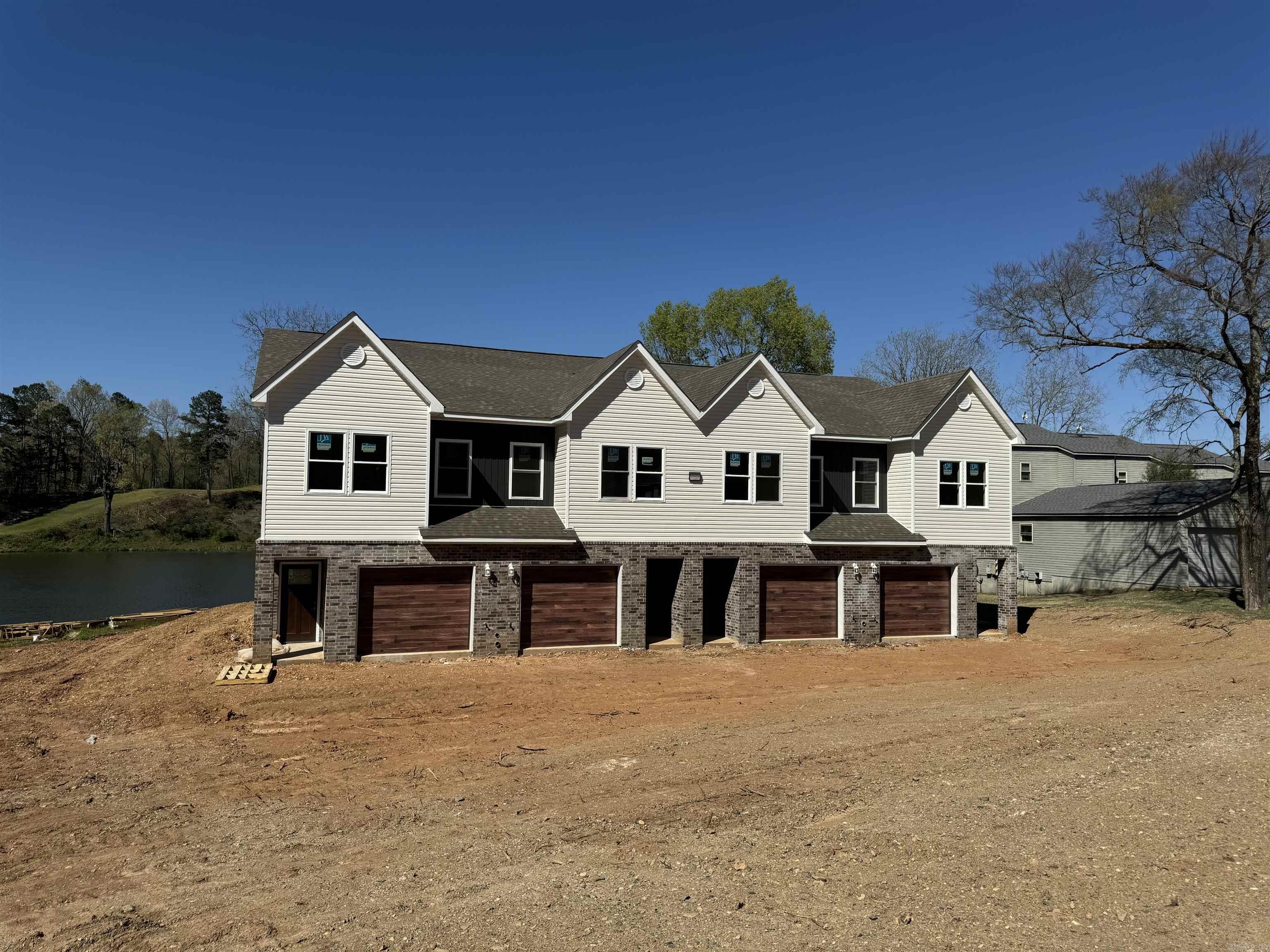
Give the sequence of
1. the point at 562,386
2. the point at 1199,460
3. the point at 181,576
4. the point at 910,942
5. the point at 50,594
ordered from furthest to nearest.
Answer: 1. the point at 181,576
2. the point at 1199,460
3. the point at 50,594
4. the point at 562,386
5. the point at 910,942

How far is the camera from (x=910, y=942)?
543 cm

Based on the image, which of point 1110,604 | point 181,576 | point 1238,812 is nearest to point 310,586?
point 1238,812

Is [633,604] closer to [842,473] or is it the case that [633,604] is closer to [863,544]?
[863,544]

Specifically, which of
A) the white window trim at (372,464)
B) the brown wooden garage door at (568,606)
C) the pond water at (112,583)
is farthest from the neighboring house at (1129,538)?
the pond water at (112,583)

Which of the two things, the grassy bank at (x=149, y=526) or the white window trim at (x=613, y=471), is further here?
the grassy bank at (x=149, y=526)

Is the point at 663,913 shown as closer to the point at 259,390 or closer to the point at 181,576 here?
the point at 259,390

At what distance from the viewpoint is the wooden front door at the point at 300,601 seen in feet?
63.0

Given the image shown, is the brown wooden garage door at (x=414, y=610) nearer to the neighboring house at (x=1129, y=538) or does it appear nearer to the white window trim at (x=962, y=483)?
the white window trim at (x=962, y=483)

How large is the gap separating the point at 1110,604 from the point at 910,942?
1053 inches

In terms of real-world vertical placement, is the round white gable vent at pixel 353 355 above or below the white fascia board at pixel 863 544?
above

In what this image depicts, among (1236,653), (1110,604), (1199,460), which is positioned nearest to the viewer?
(1236,653)

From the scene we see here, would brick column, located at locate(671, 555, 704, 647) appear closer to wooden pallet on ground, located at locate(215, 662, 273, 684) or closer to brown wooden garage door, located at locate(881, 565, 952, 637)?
brown wooden garage door, located at locate(881, 565, 952, 637)

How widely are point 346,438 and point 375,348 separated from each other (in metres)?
2.18

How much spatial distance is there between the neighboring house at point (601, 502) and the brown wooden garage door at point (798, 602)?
6cm
